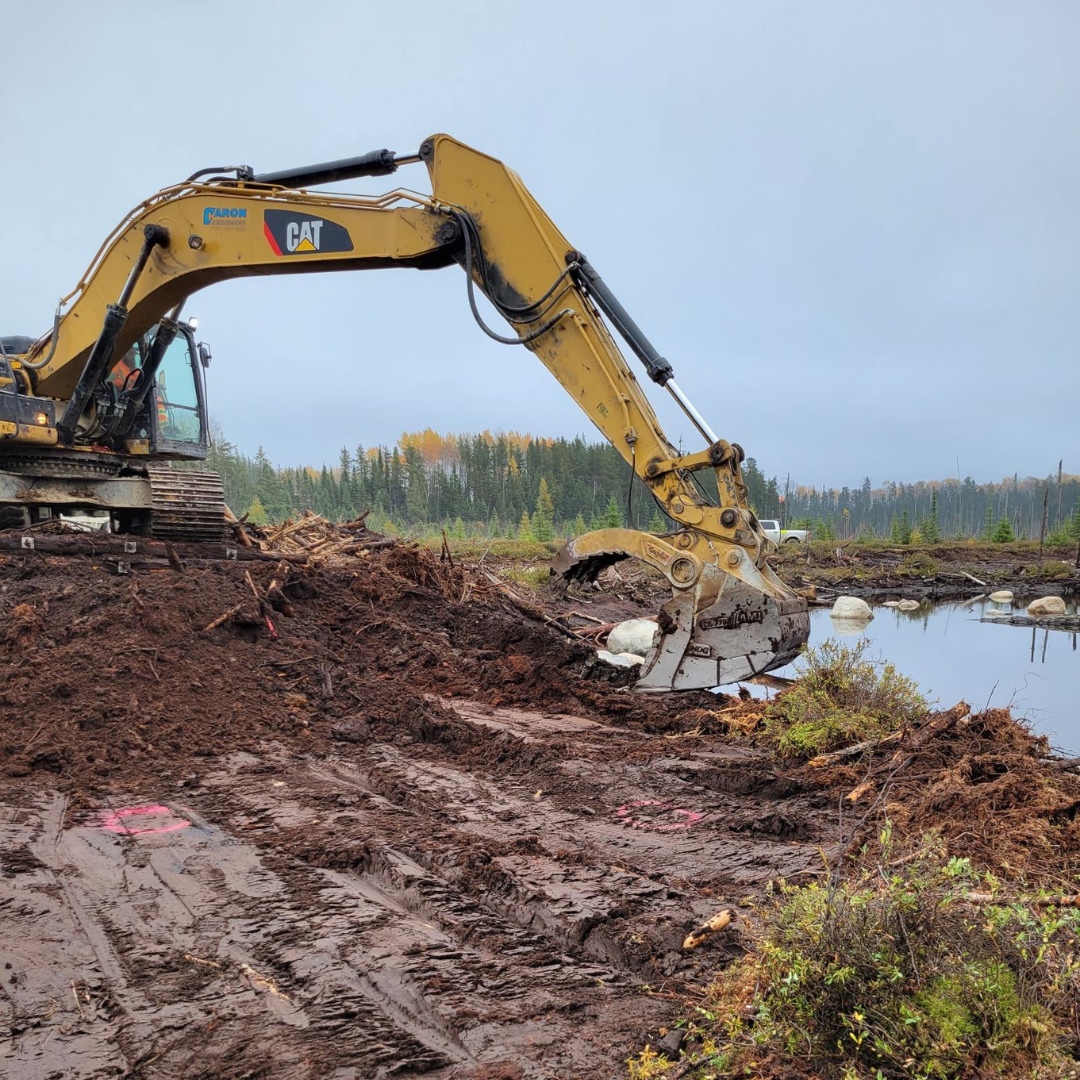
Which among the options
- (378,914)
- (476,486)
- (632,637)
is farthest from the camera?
(476,486)

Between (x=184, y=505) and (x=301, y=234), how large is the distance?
379cm

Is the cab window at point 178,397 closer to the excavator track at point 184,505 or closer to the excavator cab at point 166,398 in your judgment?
the excavator cab at point 166,398

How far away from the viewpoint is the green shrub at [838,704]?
6.59 m

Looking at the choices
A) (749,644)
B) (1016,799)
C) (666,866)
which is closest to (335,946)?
(666,866)

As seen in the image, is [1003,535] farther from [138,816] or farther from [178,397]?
[138,816]

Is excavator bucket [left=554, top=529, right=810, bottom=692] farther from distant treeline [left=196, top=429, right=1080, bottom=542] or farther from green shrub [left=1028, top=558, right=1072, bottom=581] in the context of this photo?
distant treeline [left=196, top=429, right=1080, bottom=542]

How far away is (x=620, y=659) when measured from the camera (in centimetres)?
1059

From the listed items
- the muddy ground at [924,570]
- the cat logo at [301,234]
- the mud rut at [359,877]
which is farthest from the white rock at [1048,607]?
the cat logo at [301,234]

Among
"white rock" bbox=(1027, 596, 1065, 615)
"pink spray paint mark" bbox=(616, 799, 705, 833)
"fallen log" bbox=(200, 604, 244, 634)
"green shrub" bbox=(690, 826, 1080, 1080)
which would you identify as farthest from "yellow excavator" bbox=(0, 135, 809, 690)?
"white rock" bbox=(1027, 596, 1065, 615)

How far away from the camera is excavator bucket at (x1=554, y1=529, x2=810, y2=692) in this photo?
7270mm

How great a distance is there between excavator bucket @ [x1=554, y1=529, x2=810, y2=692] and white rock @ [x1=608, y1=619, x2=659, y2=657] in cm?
427

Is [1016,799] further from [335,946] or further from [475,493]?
[475,493]

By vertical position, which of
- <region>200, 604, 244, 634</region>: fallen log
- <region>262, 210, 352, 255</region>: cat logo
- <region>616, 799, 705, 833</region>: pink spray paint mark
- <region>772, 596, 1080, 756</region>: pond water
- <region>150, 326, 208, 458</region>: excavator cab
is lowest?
<region>772, 596, 1080, 756</region>: pond water

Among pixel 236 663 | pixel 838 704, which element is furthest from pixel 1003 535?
pixel 236 663
